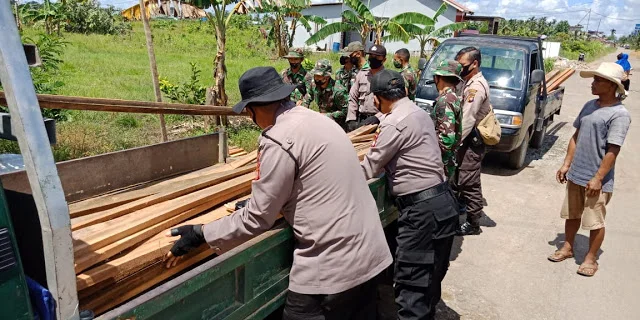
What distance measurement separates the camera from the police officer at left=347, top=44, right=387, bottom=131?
568 centimetres

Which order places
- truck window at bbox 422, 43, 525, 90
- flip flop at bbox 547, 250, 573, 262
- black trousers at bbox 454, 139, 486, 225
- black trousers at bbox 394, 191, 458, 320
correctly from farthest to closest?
truck window at bbox 422, 43, 525, 90, black trousers at bbox 454, 139, 486, 225, flip flop at bbox 547, 250, 573, 262, black trousers at bbox 394, 191, 458, 320

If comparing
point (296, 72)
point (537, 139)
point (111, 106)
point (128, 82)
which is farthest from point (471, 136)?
point (128, 82)

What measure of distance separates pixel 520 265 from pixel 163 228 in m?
3.62

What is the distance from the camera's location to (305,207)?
7.54ft

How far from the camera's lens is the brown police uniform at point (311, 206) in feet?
7.15

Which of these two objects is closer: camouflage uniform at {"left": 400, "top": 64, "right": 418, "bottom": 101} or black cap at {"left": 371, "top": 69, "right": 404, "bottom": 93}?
black cap at {"left": 371, "top": 69, "right": 404, "bottom": 93}

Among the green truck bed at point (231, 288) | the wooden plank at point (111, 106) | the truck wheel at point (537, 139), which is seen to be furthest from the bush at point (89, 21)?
the green truck bed at point (231, 288)

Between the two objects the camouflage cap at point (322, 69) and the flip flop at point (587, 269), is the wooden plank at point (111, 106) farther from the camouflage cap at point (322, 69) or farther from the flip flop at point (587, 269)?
the flip flop at point (587, 269)

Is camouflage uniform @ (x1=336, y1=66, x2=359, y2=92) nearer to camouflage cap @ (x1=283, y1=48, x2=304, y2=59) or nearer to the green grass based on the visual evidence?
camouflage cap @ (x1=283, y1=48, x2=304, y2=59)

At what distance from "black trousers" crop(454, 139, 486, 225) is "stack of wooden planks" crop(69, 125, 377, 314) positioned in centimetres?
264

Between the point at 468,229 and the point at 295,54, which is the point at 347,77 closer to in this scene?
the point at 295,54

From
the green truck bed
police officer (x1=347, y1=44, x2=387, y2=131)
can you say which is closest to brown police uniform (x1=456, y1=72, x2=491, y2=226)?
police officer (x1=347, y1=44, x2=387, y2=131)

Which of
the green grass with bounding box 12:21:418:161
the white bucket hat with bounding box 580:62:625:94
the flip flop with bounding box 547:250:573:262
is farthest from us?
the green grass with bounding box 12:21:418:161

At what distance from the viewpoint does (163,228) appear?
2.59m
